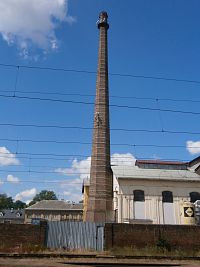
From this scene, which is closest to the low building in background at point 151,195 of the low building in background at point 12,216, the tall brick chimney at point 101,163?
the tall brick chimney at point 101,163

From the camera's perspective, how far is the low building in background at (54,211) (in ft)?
173

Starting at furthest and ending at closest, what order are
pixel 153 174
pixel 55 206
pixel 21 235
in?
pixel 55 206 < pixel 153 174 < pixel 21 235

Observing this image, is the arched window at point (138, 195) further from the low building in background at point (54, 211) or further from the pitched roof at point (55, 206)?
the pitched roof at point (55, 206)

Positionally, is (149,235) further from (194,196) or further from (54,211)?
(54,211)

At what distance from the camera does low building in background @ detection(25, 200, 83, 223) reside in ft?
173

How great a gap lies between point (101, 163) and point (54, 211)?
28.2 meters

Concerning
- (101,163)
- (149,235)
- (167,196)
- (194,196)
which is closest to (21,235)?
(149,235)

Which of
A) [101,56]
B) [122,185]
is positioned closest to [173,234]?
[122,185]

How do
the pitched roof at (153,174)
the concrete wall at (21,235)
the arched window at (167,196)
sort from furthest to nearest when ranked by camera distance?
the pitched roof at (153,174), the arched window at (167,196), the concrete wall at (21,235)

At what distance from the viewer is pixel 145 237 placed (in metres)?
19.1

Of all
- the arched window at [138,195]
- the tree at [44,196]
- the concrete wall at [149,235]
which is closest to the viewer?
the concrete wall at [149,235]

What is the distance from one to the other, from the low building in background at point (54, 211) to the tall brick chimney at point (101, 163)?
2657 cm

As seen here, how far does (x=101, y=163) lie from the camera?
2889 cm

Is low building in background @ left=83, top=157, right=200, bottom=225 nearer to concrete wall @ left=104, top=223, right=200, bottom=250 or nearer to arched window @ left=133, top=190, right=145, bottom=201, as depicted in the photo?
arched window @ left=133, top=190, right=145, bottom=201
